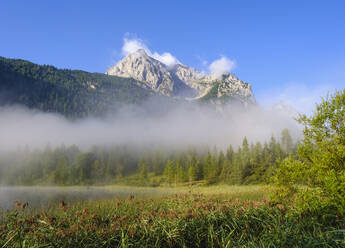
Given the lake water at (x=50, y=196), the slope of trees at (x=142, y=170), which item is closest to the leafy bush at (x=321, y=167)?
the lake water at (x=50, y=196)

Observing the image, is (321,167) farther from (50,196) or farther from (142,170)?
(142,170)

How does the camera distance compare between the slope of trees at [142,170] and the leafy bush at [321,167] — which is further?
the slope of trees at [142,170]

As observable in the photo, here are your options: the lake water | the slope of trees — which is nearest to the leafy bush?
the lake water

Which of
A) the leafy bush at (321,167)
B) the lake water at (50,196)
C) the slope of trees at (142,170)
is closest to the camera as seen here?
the leafy bush at (321,167)

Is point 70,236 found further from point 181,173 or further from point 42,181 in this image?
point 42,181

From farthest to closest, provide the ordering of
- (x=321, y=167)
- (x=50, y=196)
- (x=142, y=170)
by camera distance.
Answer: (x=142, y=170), (x=50, y=196), (x=321, y=167)

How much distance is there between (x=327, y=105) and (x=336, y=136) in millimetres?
2143

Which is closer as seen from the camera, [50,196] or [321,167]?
[321,167]

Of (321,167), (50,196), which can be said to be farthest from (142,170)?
(321,167)

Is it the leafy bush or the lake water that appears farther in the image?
the lake water

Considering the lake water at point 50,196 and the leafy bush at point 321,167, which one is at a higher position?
the leafy bush at point 321,167

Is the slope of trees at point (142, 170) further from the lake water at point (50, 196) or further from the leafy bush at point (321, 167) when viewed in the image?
the leafy bush at point (321, 167)

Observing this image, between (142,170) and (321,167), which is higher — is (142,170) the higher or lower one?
the lower one

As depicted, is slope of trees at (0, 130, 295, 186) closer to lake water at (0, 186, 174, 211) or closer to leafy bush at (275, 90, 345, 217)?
lake water at (0, 186, 174, 211)
